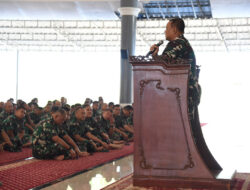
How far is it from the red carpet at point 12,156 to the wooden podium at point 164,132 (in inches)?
90.2

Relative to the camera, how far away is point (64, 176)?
151 inches

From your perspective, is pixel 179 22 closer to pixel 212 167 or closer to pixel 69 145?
pixel 212 167

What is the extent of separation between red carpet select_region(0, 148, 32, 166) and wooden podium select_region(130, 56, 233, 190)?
2.29 meters

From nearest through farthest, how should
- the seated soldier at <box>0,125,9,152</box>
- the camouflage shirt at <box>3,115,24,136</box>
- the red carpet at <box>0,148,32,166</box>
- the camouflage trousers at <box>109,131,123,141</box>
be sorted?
the red carpet at <box>0,148,32,166</box> → the seated soldier at <box>0,125,9,152</box> → the camouflage shirt at <box>3,115,24,136</box> → the camouflage trousers at <box>109,131,123,141</box>

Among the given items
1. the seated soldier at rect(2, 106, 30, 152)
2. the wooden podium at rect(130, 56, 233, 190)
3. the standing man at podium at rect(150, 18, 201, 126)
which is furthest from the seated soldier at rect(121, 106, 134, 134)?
the wooden podium at rect(130, 56, 233, 190)

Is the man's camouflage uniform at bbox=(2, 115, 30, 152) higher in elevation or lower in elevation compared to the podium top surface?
lower

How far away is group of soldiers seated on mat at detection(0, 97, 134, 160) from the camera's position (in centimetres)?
501

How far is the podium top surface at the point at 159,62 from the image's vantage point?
2.99 meters

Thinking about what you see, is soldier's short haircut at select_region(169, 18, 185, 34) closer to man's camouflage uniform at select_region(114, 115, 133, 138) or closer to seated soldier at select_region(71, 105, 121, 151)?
seated soldier at select_region(71, 105, 121, 151)

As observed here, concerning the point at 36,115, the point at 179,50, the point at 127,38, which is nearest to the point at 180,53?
the point at 179,50


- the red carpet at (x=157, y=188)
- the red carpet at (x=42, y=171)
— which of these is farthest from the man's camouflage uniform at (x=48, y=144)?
the red carpet at (x=157, y=188)

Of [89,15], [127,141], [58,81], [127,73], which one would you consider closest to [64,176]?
[127,141]

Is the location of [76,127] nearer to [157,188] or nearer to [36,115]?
[36,115]

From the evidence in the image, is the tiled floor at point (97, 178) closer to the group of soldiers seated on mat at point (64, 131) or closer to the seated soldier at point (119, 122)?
the group of soldiers seated on mat at point (64, 131)
